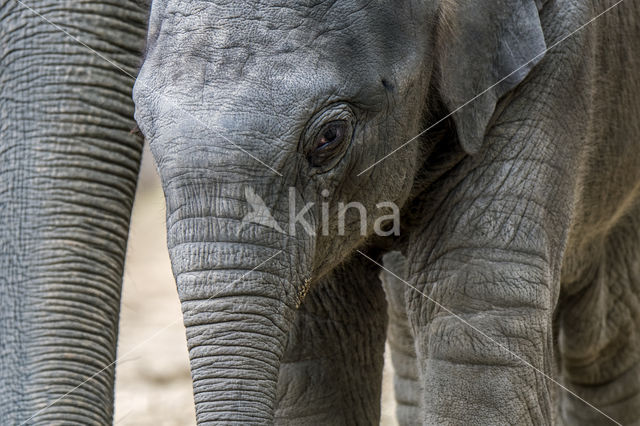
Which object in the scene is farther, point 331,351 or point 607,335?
point 607,335

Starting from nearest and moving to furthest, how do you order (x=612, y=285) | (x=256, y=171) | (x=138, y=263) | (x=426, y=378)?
(x=256, y=171)
(x=426, y=378)
(x=612, y=285)
(x=138, y=263)

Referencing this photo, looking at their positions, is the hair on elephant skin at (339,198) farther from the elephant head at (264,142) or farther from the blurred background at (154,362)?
the blurred background at (154,362)

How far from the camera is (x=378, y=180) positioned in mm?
3504

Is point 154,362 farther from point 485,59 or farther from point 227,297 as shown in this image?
point 227,297

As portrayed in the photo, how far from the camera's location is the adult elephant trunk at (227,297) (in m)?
3.09

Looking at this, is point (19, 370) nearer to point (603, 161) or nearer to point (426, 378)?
point (426, 378)

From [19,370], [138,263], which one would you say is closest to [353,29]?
[19,370]

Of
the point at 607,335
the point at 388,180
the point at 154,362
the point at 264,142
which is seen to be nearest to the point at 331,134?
the point at 264,142

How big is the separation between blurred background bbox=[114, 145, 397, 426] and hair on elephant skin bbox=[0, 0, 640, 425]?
1096 mm

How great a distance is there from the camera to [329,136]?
3.29 meters

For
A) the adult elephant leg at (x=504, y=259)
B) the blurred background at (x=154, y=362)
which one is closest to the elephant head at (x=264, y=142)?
the adult elephant leg at (x=504, y=259)

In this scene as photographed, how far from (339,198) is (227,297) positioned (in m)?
0.45

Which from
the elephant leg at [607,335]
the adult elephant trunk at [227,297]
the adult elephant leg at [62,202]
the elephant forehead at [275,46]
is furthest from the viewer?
the elephant leg at [607,335]

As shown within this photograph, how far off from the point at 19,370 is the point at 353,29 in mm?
1583
